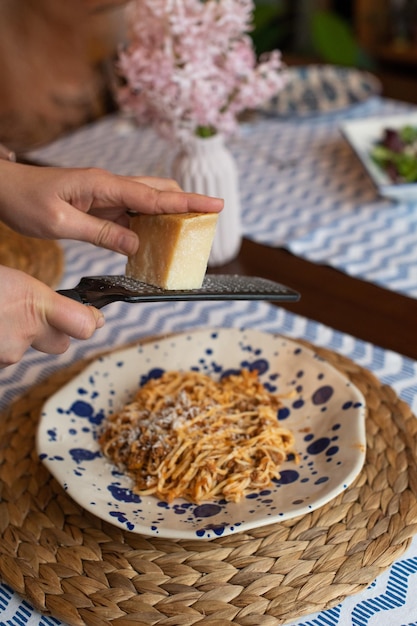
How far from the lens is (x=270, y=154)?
195 centimetres

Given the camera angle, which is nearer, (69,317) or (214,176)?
(69,317)

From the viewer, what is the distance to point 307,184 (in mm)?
1780

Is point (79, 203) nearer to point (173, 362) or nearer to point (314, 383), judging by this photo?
point (173, 362)

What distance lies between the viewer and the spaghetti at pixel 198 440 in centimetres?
88

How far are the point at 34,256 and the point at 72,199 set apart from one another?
525 mm

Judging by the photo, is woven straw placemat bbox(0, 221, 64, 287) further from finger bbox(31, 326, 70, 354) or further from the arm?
finger bbox(31, 326, 70, 354)

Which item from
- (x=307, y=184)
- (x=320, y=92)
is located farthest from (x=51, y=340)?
(x=320, y=92)

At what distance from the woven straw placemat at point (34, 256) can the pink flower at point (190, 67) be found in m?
0.34

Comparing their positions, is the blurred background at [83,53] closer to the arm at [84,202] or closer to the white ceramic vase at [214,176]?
the white ceramic vase at [214,176]

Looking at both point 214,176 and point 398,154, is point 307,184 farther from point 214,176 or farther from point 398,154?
point 214,176

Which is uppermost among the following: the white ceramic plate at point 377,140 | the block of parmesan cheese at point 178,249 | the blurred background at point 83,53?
the block of parmesan cheese at point 178,249

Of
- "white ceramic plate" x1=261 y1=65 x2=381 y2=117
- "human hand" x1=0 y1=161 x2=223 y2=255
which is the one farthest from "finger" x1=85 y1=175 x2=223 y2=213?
"white ceramic plate" x1=261 y1=65 x2=381 y2=117

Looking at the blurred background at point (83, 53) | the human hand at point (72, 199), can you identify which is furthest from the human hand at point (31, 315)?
the blurred background at point (83, 53)

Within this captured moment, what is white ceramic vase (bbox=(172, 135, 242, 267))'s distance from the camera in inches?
56.1
